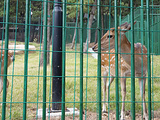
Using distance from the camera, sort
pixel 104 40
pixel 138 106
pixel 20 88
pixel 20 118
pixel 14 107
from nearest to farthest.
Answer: pixel 20 118 < pixel 104 40 < pixel 14 107 < pixel 138 106 < pixel 20 88

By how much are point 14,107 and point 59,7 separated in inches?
85.5

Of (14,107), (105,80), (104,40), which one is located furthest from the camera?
(105,80)

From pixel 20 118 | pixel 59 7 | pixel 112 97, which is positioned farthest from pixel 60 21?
pixel 112 97

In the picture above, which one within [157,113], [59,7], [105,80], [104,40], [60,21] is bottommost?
[157,113]

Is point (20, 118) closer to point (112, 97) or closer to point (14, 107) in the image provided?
point (14, 107)

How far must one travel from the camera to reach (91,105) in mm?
4652

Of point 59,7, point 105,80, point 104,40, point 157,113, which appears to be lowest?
point 157,113

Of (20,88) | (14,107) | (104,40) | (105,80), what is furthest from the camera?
(20,88)

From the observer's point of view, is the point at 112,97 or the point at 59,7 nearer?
the point at 59,7

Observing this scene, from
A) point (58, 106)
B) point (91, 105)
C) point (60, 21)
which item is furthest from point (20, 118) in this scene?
point (60, 21)

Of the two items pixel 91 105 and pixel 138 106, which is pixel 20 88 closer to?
pixel 91 105

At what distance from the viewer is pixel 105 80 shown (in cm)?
548

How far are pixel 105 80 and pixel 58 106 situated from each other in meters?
1.85

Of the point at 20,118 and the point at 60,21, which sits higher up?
the point at 60,21
